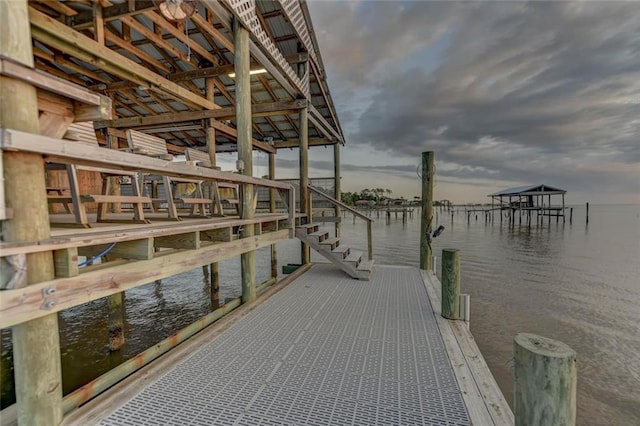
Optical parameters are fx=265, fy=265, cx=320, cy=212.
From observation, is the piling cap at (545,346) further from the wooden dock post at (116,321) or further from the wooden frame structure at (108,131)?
the wooden dock post at (116,321)

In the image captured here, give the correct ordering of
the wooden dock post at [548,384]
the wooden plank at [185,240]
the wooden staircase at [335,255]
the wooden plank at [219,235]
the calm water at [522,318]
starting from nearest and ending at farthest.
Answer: the wooden dock post at [548,384], the wooden plank at [185,240], the wooden plank at [219,235], the calm water at [522,318], the wooden staircase at [335,255]

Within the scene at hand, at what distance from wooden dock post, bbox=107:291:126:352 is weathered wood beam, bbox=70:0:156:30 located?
415 cm

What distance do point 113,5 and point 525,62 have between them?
1480cm

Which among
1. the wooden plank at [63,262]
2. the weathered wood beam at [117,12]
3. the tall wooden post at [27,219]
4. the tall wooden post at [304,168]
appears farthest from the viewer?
the tall wooden post at [304,168]

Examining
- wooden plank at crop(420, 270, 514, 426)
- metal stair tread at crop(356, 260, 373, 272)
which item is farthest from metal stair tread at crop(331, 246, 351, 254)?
wooden plank at crop(420, 270, 514, 426)

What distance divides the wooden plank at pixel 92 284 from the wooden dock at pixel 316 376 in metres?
0.78

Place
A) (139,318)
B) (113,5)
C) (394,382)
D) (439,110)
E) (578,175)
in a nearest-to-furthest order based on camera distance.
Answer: (394,382) → (113,5) → (139,318) → (439,110) → (578,175)

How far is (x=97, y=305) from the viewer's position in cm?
625

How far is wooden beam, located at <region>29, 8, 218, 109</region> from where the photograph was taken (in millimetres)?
3162

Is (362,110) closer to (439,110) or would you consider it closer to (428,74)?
(439,110)

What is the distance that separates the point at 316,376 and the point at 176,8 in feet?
14.5

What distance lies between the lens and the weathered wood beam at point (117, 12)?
12.2 feet

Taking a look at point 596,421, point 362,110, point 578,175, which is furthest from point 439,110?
point 578,175

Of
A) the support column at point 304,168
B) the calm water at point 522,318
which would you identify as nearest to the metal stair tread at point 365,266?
the support column at point 304,168
